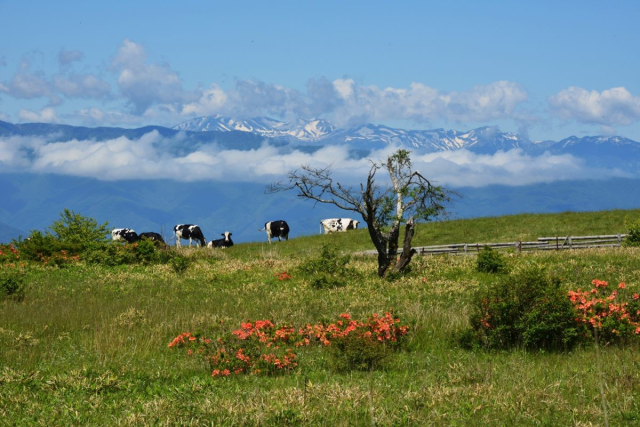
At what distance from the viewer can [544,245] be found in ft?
119

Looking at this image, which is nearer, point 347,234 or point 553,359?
point 553,359

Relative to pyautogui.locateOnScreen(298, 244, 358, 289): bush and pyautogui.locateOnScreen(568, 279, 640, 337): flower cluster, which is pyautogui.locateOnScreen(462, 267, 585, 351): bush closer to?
pyautogui.locateOnScreen(568, 279, 640, 337): flower cluster

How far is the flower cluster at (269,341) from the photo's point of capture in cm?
1159

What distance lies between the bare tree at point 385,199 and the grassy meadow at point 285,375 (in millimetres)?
1362

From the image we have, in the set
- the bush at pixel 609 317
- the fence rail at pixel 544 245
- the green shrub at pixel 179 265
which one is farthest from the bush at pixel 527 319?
the fence rail at pixel 544 245

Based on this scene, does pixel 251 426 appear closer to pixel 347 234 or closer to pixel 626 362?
pixel 626 362

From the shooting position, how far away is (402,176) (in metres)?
26.8

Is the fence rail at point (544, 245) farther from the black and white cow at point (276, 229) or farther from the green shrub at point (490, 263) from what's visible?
the black and white cow at point (276, 229)

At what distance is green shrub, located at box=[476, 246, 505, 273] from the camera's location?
25.5 metres

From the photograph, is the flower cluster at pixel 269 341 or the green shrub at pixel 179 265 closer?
the flower cluster at pixel 269 341

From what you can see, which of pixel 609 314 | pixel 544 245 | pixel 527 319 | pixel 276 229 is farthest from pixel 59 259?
pixel 276 229

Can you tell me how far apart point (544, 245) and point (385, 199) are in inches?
571

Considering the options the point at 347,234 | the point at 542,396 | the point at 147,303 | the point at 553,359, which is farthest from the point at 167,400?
the point at 347,234

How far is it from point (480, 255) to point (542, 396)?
17504 mm
